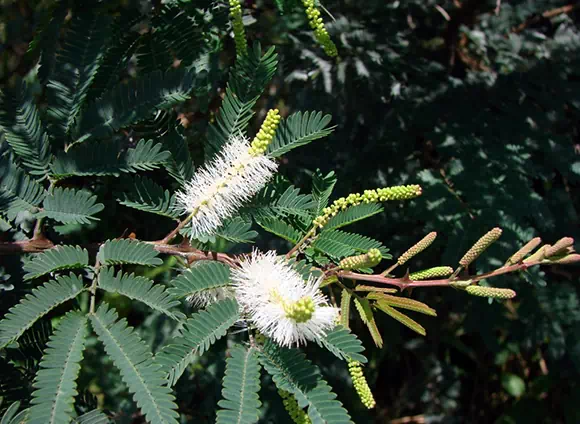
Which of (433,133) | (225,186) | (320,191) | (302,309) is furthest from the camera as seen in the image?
(433,133)

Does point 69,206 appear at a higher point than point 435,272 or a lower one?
higher

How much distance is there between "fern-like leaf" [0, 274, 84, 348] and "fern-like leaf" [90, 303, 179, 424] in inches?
3.1

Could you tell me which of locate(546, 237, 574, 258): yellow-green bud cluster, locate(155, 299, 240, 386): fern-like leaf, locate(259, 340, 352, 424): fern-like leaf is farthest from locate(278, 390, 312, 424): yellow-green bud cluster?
locate(546, 237, 574, 258): yellow-green bud cluster

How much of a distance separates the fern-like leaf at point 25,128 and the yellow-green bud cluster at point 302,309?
2.39 ft

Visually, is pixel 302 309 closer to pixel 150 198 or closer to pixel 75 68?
pixel 150 198

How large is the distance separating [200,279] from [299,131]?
433 millimetres

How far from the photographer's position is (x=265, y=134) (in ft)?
4.02

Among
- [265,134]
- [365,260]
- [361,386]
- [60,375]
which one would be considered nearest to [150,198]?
[265,134]

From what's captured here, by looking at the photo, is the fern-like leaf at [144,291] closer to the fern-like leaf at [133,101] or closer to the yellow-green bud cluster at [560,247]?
the fern-like leaf at [133,101]

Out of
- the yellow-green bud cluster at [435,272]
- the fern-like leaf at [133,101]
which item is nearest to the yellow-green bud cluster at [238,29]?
the fern-like leaf at [133,101]

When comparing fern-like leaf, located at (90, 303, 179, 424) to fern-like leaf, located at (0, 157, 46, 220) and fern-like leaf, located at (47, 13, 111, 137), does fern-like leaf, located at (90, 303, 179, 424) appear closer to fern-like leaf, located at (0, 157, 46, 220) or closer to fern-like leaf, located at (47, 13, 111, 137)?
fern-like leaf, located at (0, 157, 46, 220)

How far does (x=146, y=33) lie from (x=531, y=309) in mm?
1870

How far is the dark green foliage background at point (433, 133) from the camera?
81.6 inches

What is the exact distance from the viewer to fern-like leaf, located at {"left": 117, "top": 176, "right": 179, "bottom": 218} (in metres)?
1.37
